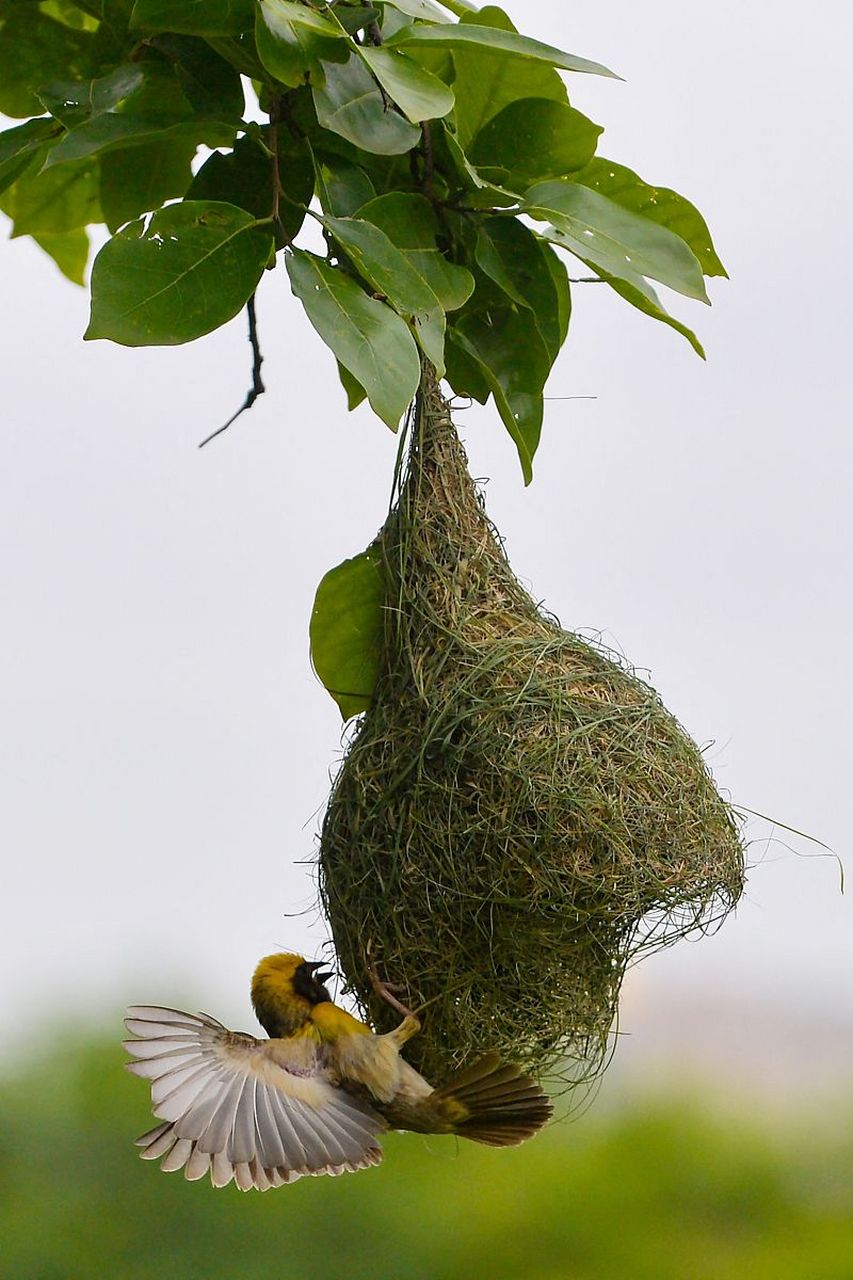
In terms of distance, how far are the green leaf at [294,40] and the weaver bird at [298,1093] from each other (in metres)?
0.67

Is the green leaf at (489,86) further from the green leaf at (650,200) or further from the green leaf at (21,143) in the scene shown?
the green leaf at (21,143)

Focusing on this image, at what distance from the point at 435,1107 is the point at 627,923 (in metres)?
0.22

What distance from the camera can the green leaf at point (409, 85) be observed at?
86 cm

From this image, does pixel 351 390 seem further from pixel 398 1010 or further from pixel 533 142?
pixel 398 1010

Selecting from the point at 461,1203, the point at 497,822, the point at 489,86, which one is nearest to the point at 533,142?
the point at 489,86

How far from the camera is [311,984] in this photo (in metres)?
1.19

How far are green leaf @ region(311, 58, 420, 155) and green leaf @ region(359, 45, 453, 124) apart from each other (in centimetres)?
3

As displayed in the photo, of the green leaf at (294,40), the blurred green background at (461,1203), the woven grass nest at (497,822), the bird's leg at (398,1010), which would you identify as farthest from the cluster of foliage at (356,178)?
the blurred green background at (461,1203)

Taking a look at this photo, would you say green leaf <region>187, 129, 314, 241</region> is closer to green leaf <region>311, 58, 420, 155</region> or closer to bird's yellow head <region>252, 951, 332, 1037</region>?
green leaf <region>311, 58, 420, 155</region>

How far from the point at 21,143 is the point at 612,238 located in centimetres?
45

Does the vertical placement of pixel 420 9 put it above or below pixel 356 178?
above

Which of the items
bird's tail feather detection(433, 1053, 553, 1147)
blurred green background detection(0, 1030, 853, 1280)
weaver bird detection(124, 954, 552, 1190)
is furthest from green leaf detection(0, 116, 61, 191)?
blurred green background detection(0, 1030, 853, 1280)

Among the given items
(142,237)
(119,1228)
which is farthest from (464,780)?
(119,1228)

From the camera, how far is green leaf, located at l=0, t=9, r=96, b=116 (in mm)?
1138
